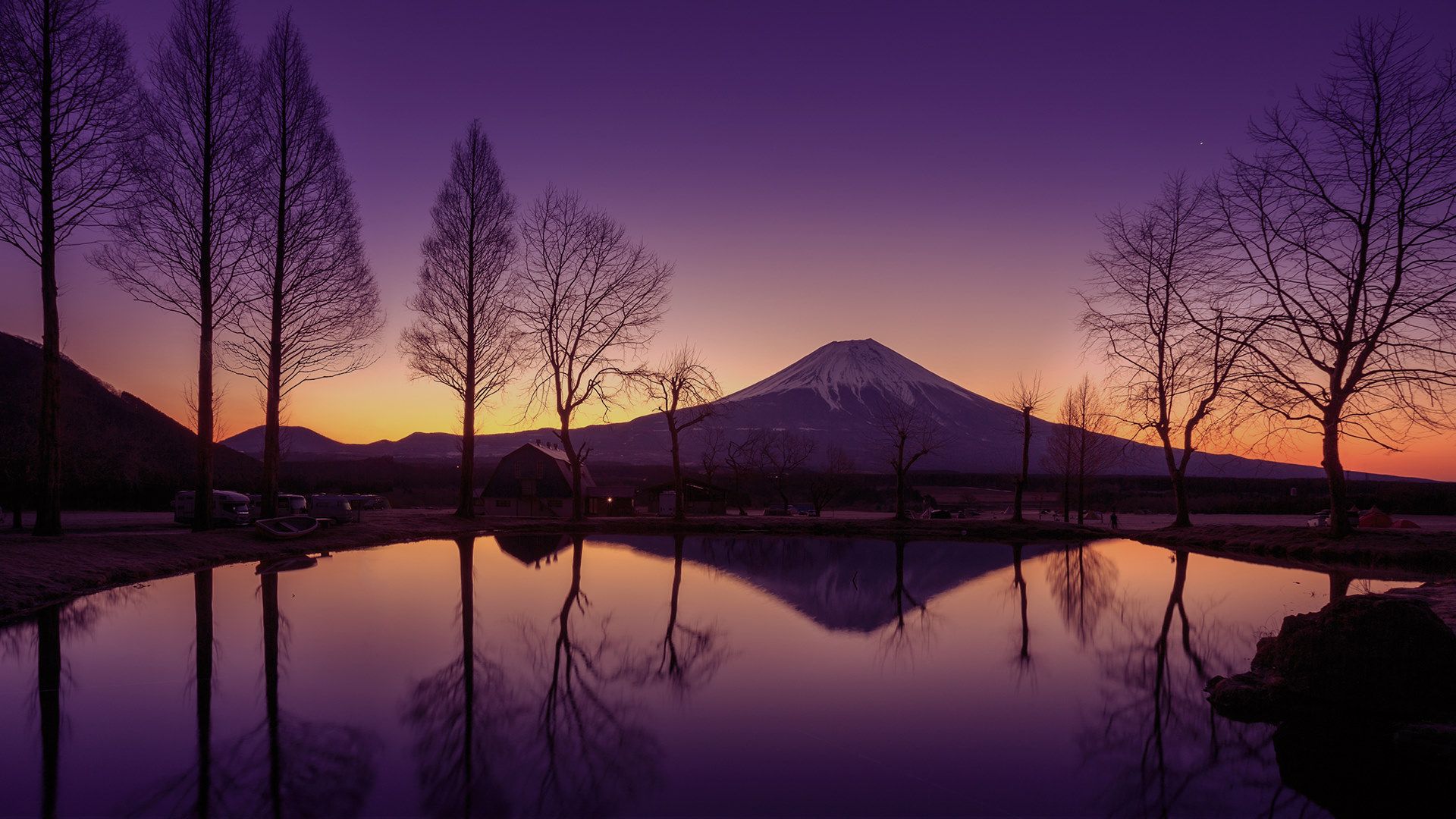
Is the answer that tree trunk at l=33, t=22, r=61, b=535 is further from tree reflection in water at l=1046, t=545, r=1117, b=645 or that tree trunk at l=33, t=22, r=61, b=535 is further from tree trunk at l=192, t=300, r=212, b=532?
tree reflection in water at l=1046, t=545, r=1117, b=645

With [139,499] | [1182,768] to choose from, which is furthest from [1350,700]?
[139,499]

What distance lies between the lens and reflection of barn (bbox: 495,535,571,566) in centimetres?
1997

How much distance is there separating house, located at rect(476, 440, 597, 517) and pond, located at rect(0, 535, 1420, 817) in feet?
120

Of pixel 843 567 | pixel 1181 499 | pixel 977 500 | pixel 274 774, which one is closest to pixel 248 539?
pixel 843 567

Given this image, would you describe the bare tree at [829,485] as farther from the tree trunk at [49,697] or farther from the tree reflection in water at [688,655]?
the tree trunk at [49,697]

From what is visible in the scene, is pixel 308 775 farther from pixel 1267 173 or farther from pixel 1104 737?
pixel 1267 173

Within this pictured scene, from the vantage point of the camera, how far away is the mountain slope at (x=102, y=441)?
140 ft

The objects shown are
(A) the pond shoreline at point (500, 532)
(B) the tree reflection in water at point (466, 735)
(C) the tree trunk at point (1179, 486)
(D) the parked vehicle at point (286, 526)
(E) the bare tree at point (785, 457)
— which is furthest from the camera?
(E) the bare tree at point (785, 457)

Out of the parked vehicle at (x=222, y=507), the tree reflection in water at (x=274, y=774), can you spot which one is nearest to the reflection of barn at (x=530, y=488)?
the parked vehicle at (x=222, y=507)

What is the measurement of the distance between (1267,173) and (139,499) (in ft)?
177

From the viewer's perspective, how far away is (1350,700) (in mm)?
7438

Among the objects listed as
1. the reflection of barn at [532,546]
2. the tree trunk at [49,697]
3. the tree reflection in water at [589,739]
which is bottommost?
the reflection of barn at [532,546]

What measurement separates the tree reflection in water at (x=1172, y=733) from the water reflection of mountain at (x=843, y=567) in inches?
146

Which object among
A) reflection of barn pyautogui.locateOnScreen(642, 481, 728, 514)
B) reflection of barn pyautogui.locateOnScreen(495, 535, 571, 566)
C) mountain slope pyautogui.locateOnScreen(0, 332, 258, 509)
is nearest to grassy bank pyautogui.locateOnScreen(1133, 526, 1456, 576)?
reflection of barn pyautogui.locateOnScreen(495, 535, 571, 566)
